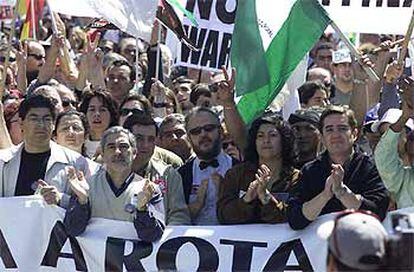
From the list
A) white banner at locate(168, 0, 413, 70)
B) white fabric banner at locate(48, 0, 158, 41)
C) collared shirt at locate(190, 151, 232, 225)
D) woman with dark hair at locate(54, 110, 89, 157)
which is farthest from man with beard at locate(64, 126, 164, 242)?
white fabric banner at locate(48, 0, 158, 41)

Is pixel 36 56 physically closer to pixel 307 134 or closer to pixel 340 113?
pixel 307 134

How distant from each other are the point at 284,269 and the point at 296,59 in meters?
1.68

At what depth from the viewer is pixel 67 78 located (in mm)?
11906

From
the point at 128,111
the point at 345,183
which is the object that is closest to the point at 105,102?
the point at 128,111

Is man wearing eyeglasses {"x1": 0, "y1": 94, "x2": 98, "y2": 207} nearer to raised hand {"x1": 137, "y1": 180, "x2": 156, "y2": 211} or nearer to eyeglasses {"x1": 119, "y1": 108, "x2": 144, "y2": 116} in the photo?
A: raised hand {"x1": 137, "y1": 180, "x2": 156, "y2": 211}

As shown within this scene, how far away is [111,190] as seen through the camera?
7.73 metres

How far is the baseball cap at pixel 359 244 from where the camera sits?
12.6 feet

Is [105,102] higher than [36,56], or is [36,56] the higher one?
[36,56]

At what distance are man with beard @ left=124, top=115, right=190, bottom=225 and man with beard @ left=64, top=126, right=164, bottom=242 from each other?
0.64ft

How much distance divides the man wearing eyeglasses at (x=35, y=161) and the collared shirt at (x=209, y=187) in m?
0.66

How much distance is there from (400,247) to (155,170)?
4413mm

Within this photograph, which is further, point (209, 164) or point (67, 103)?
point (67, 103)

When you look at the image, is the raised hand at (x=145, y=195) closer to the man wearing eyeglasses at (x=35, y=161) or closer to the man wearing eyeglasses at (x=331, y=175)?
the man wearing eyeglasses at (x=35, y=161)

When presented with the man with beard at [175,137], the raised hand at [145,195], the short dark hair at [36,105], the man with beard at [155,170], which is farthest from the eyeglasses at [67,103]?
the raised hand at [145,195]
